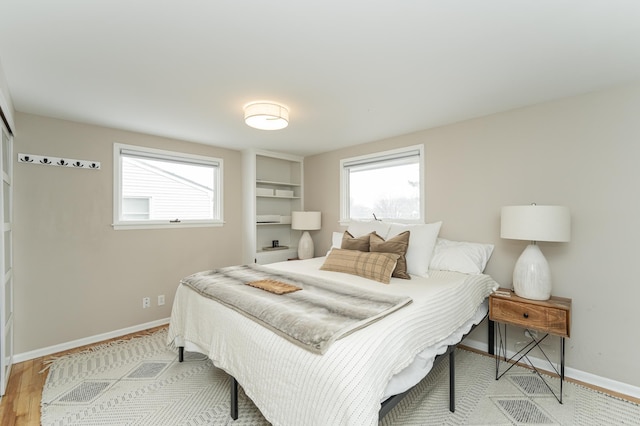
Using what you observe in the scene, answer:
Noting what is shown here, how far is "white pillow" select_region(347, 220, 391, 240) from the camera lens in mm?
3078

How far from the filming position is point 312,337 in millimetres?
1354

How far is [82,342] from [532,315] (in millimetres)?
4157

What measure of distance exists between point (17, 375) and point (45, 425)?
0.98 metres

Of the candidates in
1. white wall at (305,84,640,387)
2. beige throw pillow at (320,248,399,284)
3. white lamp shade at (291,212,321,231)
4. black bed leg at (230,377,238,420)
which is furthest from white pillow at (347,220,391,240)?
black bed leg at (230,377,238,420)

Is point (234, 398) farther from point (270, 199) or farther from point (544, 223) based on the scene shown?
point (270, 199)

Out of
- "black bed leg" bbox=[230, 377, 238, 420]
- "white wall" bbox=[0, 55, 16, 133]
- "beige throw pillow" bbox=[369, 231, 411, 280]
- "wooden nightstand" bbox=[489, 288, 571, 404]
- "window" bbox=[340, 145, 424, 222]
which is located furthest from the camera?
"window" bbox=[340, 145, 424, 222]

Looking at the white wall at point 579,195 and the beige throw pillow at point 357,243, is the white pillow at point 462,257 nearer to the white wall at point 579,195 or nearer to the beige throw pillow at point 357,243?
the white wall at point 579,195

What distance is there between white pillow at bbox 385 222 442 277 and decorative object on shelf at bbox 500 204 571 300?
0.61 m

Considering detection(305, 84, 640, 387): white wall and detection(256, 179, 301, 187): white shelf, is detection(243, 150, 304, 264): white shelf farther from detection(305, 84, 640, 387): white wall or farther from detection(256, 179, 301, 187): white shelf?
detection(305, 84, 640, 387): white wall

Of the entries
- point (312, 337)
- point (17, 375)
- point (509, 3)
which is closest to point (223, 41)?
Answer: point (509, 3)

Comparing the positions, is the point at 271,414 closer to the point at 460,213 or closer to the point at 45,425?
the point at 45,425

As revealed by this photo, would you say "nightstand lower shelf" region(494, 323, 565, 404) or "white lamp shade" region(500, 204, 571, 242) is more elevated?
"white lamp shade" region(500, 204, 571, 242)

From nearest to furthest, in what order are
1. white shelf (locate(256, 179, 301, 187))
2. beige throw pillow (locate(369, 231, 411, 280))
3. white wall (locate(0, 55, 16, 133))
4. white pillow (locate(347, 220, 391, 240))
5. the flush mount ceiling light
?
white wall (locate(0, 55, 16, 133)) → the flush mount ceiling light → beige throw pillow (locate(369, 231, 411, 280)) → white pillow (locate(347, 220, 391, 240)) → white shelf (locate(256, 179, 301, 187))

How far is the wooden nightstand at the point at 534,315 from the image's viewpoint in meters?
2.06
